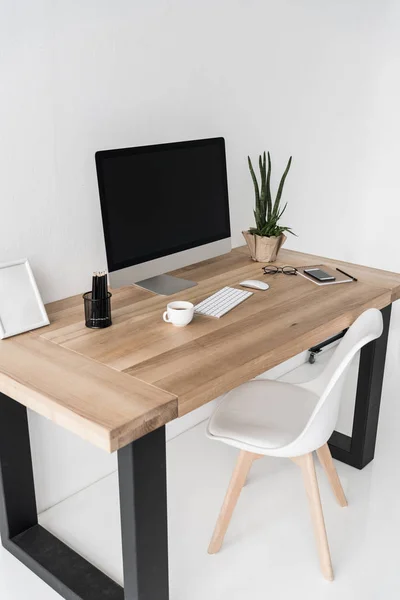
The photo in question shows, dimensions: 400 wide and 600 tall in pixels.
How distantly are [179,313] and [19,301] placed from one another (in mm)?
439

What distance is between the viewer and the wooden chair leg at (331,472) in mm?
2037

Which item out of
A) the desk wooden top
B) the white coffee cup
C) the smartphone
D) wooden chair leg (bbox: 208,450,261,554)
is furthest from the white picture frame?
the smartphone

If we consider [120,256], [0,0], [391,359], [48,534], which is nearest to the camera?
[0,0]

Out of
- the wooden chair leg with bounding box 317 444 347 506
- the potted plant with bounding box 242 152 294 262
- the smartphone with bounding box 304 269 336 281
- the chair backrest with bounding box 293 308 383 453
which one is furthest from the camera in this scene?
the potted plant with bounding box 242 152 294 262

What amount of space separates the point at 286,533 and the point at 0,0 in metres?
1.76

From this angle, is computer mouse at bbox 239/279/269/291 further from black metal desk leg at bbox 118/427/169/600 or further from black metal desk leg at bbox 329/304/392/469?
black metal desk leg at bbox 118/427/169/600

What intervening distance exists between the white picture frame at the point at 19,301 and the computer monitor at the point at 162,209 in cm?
23

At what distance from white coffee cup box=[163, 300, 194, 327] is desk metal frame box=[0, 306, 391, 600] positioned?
0.40 meters

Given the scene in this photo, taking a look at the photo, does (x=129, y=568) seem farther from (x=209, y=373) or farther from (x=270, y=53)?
(x=270, y=53)

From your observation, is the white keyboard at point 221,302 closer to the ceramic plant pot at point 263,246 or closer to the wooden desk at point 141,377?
the wooden desk at point 141,377

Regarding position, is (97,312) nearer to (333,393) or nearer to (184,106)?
(333,393)

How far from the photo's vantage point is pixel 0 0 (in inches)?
64.4

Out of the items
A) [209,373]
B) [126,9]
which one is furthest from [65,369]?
[126,9]

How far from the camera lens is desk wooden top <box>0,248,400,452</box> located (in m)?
1.35
